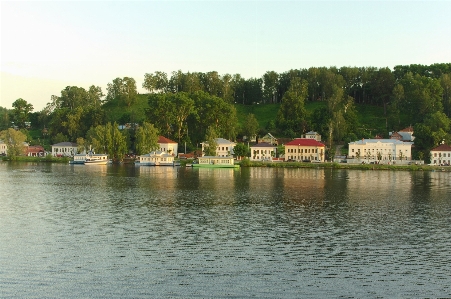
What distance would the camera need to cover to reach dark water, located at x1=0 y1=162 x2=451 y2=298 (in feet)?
71.7

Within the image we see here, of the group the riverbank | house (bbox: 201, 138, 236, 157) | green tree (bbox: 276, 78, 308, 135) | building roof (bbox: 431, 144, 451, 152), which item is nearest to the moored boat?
the riverbank

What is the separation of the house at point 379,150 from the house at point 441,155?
728cm

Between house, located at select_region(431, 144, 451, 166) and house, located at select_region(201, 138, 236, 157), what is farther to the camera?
house, located at select_region(201, 138, 236, 157)

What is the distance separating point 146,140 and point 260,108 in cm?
5358

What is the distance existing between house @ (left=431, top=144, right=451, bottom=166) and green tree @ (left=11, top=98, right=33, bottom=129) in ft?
399

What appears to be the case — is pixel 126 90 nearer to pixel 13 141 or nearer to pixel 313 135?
pixel 13 141

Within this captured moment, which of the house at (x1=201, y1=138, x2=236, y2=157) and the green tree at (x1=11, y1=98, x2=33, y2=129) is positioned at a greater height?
the green tree at (x1=11, y1=98, x2=33, y2=129)

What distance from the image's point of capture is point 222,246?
95.6 ft

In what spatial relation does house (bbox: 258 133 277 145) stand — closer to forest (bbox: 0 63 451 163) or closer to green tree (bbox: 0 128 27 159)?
forest (bbox: 0 63 451 163)

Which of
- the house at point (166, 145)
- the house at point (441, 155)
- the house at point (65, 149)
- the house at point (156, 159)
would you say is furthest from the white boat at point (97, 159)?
the house at point (441, 155)

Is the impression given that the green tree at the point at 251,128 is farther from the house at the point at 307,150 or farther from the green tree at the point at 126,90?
the green tree at the point at 126,90

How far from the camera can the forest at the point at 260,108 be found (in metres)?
130

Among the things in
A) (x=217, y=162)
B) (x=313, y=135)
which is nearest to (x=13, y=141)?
(x=217, y=162)

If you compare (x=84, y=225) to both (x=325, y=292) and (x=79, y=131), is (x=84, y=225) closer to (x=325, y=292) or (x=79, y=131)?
(x=325, y=292)
